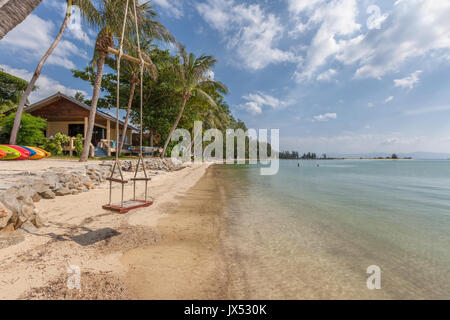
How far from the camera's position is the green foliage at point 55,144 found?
14.1 m

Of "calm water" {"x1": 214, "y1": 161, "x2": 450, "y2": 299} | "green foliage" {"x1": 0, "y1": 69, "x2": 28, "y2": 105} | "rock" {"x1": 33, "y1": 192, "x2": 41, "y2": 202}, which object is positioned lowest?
"calm water" {"x1": 214, "y1": 161, "x2": 450, "y2": 299}

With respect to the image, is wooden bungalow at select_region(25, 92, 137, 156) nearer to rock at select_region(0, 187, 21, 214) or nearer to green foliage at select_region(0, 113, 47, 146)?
green foliage at select_region(0, 113, 47, 146)

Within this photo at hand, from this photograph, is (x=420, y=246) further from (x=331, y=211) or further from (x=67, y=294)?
(x=67, y=294)

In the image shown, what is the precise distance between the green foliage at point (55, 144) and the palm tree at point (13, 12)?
13.7m

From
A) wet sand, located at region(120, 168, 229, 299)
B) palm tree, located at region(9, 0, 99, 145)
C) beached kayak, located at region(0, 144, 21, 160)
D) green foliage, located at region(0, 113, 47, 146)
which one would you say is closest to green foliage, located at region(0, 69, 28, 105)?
green foliage, located at region(0, 113, 47, 146)

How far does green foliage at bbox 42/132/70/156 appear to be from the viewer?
14.1 metres

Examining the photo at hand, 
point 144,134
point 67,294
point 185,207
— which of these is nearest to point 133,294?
point 67,294

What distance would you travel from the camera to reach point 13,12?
3.30 metres

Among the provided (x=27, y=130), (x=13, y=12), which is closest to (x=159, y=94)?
(x=27, y=130)

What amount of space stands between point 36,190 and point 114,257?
4.14m

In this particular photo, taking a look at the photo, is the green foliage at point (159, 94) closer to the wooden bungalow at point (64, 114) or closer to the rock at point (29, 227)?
the wooden bungalow at point (64, 114)

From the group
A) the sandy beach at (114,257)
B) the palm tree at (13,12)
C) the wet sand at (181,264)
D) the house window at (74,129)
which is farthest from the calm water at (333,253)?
the house window at (74,129)

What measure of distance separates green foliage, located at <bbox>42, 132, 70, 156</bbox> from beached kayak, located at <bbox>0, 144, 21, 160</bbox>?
4.98m

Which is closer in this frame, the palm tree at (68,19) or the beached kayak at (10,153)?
the beached kayak at (10,153)
